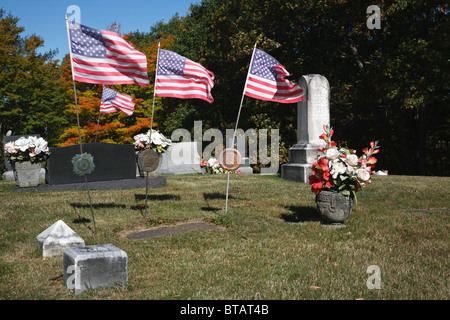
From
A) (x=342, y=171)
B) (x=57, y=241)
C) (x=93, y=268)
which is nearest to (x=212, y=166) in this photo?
(x=342, y=171)

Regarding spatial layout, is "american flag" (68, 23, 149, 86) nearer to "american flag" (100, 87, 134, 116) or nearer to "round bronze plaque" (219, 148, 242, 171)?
"round bronze plaque" (219, 148, 242, 171)

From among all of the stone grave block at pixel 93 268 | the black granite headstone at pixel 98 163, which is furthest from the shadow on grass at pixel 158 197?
the stone grave block at pixel 93 268

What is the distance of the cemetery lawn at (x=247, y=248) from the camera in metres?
3.74

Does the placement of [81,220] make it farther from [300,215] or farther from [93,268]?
[300,215]

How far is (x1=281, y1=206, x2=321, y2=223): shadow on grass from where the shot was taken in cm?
704

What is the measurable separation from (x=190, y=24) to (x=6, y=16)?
14.8 metres

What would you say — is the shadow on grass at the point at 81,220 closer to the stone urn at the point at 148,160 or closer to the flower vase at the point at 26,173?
the stone urn at the point at 148,160

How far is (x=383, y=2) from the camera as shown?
1700cm

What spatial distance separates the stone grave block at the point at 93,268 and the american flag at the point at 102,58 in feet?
10.4

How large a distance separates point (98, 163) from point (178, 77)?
19.7ft

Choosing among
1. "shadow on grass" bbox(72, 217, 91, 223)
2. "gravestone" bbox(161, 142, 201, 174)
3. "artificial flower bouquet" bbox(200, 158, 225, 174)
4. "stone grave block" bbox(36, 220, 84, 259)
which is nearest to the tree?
"gravestone" bbox(161, 142, 201, 174)

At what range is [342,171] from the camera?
20.0 feet

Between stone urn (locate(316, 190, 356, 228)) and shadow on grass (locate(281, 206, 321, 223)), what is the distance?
0.65 m

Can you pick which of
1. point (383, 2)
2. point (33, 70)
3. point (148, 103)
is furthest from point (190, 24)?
point (383, 2)
